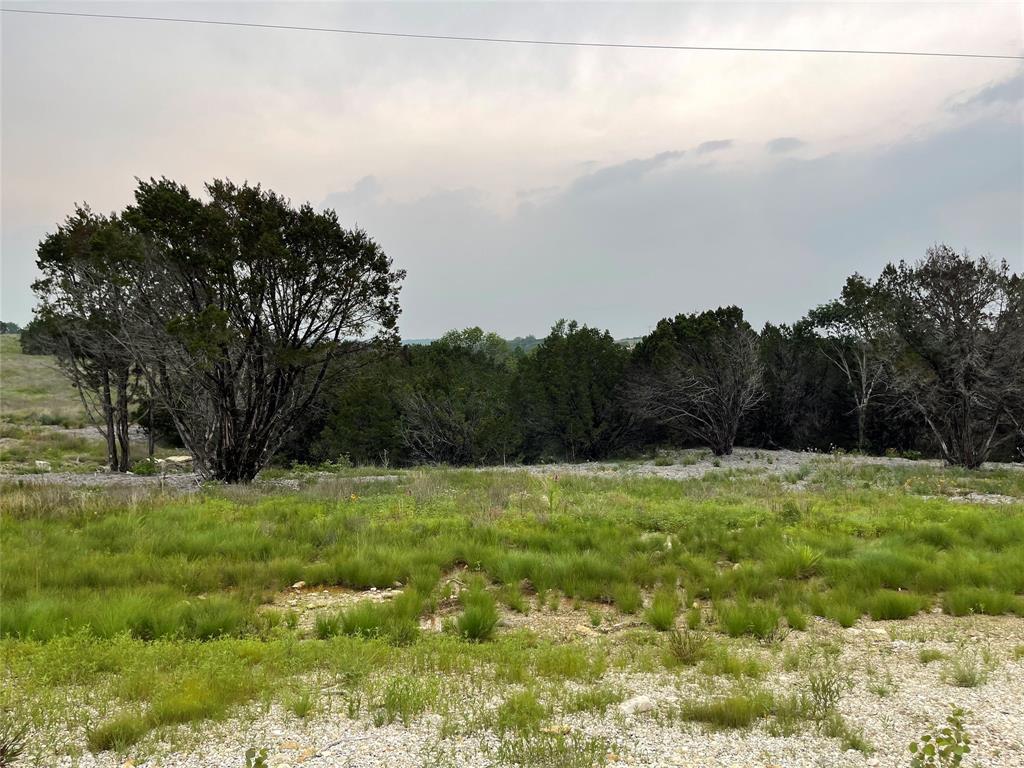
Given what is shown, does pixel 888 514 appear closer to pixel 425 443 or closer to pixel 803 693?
pixel 803 693

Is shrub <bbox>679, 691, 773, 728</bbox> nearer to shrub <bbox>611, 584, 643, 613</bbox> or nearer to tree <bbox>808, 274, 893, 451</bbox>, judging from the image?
shrub <bbox>611, 584, 643, 613</bbox>

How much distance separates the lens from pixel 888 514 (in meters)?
10.4

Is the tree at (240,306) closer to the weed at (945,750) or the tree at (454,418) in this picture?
the tree at (454,418)

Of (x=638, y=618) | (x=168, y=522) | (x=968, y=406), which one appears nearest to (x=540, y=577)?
(x=638, y=618)

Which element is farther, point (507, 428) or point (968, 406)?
point (507, 428)

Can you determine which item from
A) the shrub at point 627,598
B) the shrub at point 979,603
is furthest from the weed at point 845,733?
the shrub at point 979,603

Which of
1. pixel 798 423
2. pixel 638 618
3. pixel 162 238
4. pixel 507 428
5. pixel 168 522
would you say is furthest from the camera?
pixel 798 423

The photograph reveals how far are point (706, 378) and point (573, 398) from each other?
711cm

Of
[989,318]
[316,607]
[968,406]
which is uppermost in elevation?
[989,318]

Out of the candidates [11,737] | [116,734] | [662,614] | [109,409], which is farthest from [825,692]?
[109,409]

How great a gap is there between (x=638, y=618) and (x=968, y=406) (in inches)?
821

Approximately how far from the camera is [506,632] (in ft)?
18.8

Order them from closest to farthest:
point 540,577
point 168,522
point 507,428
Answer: point 540,577 → point 168,522 → point 507,428

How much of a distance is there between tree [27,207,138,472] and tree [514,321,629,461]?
18192mm
